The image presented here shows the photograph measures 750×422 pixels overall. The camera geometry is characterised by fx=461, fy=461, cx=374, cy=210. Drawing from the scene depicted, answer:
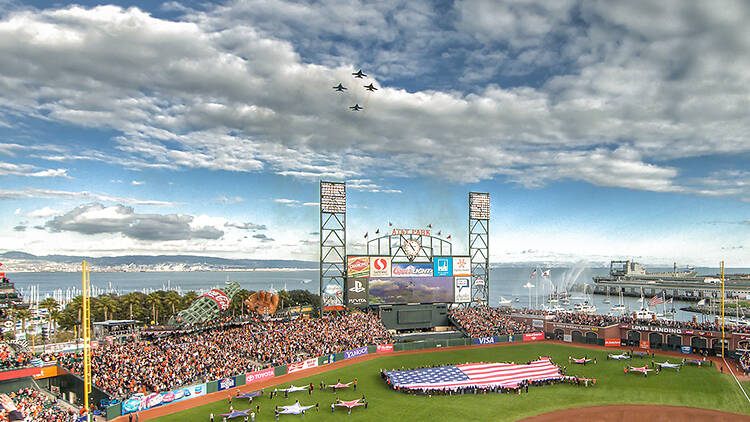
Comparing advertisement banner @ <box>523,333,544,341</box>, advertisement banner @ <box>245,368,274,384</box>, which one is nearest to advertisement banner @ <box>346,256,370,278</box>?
advertisement banner @ <box>245,368,274,384</box>

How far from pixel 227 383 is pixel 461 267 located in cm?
4311

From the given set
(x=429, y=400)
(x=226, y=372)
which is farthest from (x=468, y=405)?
(x=226, y=372)

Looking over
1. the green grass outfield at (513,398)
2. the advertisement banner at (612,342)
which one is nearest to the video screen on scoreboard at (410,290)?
the green grass outfield at (513,398)

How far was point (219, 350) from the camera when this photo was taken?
50.7 m

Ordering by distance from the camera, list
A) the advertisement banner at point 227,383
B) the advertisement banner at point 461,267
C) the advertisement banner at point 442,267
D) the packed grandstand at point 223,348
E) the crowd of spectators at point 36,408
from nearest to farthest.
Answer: the crowd of spectators at point 36,408 < the packed grandstand at point 223,348 < the advertisement banner at point 227,383 < the advertisement banner at point 442,267 < the advertisement banner at point 461,267

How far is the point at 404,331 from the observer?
236 feet

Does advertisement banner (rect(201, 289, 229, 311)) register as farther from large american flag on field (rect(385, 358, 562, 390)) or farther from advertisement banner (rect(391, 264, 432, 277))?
advertisement banner (rect(391, 264, 432, 277))

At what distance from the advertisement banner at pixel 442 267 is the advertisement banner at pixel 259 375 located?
33369 millimetres

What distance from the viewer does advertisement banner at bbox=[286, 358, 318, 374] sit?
2012 inches

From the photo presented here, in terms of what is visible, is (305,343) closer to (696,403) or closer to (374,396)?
(374,396)

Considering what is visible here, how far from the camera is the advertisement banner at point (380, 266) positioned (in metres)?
71.2

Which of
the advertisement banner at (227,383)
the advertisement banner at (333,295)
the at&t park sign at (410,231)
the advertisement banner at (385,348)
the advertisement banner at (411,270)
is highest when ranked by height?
the at&t park sign at (410,231)

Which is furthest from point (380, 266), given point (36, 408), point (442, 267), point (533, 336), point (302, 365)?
point (36, 408)

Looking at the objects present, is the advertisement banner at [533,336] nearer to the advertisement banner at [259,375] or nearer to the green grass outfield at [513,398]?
the green grass outfield at [513,398]
